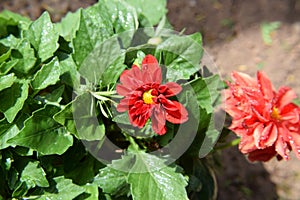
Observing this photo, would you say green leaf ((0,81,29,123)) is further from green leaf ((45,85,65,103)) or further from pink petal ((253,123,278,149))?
pink petal ((253,123,278,149))

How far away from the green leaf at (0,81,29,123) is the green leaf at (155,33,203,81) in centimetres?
26

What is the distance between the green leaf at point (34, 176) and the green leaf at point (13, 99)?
10 cm

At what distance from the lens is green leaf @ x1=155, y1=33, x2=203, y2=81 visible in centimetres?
96

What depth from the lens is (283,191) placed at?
5.30 ft

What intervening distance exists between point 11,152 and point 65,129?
0.42 ft

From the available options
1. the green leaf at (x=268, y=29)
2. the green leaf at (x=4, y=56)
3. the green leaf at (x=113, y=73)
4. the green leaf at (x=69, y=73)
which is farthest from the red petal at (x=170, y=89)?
the green leaf at (x=268, y=29)

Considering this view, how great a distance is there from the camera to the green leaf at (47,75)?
0.93 meters

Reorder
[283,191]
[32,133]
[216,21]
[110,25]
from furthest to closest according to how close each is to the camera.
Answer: [216,21] < [283,191] < [110,25] < [32,133]

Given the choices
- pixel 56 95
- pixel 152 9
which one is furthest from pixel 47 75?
pixel 152 9

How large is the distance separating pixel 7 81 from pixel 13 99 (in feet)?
0.11

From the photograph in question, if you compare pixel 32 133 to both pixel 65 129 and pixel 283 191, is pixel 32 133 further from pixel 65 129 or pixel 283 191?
pixel 283 191

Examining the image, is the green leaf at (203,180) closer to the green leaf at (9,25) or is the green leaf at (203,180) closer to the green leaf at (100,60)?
the green leaf at (100,60)

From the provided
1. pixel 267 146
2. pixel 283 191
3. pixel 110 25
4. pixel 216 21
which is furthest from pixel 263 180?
pixel 110 25

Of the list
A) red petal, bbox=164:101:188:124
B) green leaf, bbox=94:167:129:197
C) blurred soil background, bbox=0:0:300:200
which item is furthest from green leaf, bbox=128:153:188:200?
blurred soil background, bbox=0:0:300:200
